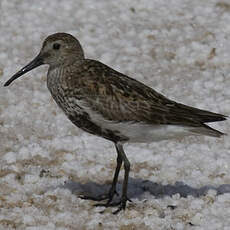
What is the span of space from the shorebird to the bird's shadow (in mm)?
419

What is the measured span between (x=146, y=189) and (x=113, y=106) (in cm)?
148

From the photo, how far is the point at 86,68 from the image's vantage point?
8.40m

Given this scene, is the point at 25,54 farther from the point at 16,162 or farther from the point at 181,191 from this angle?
the point at 181,191

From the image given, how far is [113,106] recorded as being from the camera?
26.5 feet

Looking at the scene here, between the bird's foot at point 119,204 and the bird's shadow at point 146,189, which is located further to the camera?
the bird's shadow at point 146,189

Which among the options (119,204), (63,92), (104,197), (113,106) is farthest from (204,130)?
(63,92)

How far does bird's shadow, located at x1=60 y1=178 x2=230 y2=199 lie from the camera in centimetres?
878

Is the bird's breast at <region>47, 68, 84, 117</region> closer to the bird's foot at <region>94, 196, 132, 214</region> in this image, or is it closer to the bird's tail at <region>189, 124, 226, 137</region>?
the bird's foot at <region>94, 196, 132, 214</region>

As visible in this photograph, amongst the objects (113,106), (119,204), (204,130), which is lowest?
(119,204)

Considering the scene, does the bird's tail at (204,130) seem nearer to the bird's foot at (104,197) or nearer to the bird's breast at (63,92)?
the bird's foot at (104,197)

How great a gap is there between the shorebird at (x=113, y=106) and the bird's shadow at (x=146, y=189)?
1.38 ft

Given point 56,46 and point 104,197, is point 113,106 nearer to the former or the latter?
point 56,46

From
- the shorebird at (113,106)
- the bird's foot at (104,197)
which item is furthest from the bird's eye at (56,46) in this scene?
the bird's foot at (104,197)

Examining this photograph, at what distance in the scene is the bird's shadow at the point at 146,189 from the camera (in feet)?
28.8
